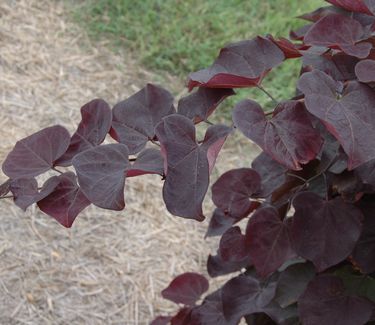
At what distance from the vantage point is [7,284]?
6.77 ft

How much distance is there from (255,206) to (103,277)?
1.24m

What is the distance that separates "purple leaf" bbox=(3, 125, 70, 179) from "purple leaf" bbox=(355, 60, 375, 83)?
36 cm

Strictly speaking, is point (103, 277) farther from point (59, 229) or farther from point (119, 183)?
point (119, 183)

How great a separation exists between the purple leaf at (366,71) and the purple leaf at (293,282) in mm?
364

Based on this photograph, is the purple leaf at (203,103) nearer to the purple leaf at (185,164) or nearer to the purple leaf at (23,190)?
the purple leaf at (185,164)

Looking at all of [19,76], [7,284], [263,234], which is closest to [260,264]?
[263,234]

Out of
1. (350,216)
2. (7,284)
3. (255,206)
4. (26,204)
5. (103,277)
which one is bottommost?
(103,277)

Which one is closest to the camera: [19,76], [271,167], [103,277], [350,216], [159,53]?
[350,216]

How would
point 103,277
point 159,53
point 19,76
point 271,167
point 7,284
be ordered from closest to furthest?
point 271,167
point 7,284
point 103,277
point 19,76
point 159,53

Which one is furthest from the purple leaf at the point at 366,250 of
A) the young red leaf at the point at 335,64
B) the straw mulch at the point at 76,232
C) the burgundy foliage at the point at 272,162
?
the straw mulch at the point at 76,232

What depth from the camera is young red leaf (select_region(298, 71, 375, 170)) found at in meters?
0.69

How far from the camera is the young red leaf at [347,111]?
27.1 inches

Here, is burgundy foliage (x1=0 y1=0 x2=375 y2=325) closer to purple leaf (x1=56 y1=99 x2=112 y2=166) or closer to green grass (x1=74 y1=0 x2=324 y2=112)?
purple leaf (x1=56 y1=99 x2=112 y2=166)

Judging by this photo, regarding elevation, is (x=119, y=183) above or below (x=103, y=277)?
above
